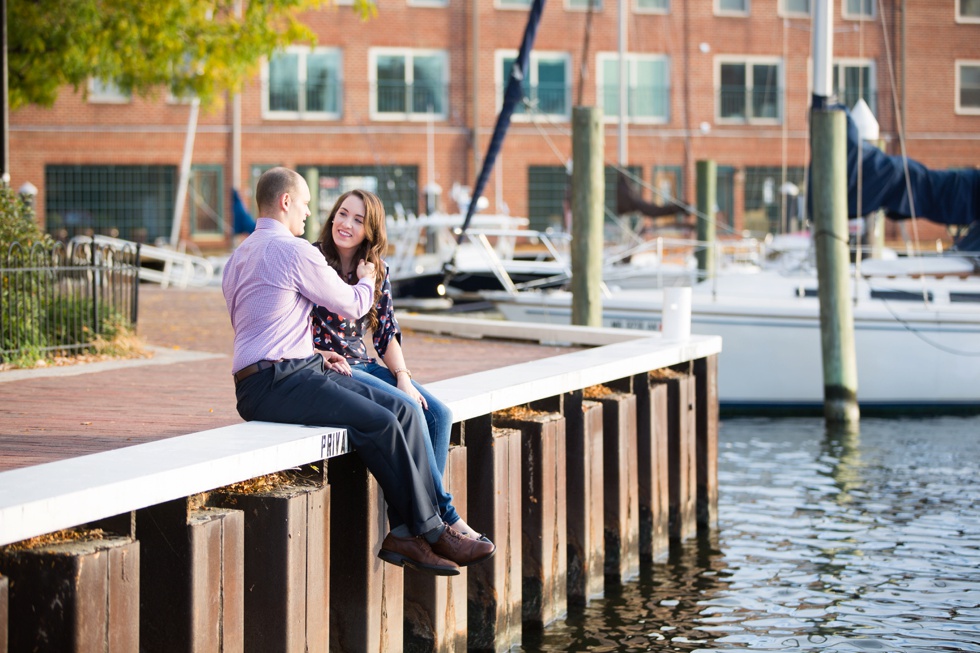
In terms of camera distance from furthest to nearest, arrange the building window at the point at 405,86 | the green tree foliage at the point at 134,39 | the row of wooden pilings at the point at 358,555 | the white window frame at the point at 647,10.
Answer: the white window frame at the point at 647,10, the building window at the point at 405,86, the green tree foliage at the point at 134,39, the row of wooden pilings at the point at 358,555

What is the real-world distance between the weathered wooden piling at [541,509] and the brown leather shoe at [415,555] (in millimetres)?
1849

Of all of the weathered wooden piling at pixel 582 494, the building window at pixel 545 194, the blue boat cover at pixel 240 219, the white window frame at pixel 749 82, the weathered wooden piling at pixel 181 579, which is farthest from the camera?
the white window frame at pixel 749 82

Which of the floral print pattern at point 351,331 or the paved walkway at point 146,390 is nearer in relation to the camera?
the floral print pattern at point 351,331

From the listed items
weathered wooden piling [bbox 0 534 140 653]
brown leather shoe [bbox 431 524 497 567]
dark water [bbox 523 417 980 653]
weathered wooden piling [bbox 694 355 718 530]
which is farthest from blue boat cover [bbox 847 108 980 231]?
weathered wooden piling [bbox 0 534 140 653]

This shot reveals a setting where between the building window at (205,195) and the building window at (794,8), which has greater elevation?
the building window at (794,8)

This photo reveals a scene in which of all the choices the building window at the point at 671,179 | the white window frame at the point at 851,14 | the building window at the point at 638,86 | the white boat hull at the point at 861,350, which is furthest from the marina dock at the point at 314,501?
the white window frame at the point at 851,14

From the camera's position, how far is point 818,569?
31.0 ft

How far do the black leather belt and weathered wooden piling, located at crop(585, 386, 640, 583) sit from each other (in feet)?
11.0

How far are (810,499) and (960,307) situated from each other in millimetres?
5892

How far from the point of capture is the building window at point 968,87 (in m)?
43.2

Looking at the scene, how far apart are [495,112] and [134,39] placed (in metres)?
23.7

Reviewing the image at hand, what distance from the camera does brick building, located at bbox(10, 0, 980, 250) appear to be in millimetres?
38062

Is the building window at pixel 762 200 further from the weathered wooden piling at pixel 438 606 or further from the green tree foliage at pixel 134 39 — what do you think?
the weathered wooden piling at pixel 438 606

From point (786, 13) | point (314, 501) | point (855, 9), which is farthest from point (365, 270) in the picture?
point (855, 9)
